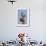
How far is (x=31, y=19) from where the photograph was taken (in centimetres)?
533

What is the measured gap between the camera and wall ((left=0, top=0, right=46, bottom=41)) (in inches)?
208

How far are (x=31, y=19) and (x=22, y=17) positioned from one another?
0.38m

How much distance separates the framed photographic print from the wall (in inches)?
4.9

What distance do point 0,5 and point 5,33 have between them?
1.17m

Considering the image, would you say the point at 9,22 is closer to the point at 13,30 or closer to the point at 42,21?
the point at 13,30

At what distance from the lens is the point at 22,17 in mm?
5363

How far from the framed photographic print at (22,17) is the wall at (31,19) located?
0.12 metres

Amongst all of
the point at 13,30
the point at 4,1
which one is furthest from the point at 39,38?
the point at 4,1

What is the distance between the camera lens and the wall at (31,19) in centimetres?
529

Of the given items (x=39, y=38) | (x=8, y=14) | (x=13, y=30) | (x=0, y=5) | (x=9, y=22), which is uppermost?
(x=0, y=5)

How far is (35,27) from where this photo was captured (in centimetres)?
532

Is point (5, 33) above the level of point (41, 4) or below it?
below

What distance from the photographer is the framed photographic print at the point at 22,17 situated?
5328 millimetres

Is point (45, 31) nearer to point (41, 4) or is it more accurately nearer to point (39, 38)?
point (39, 38)
